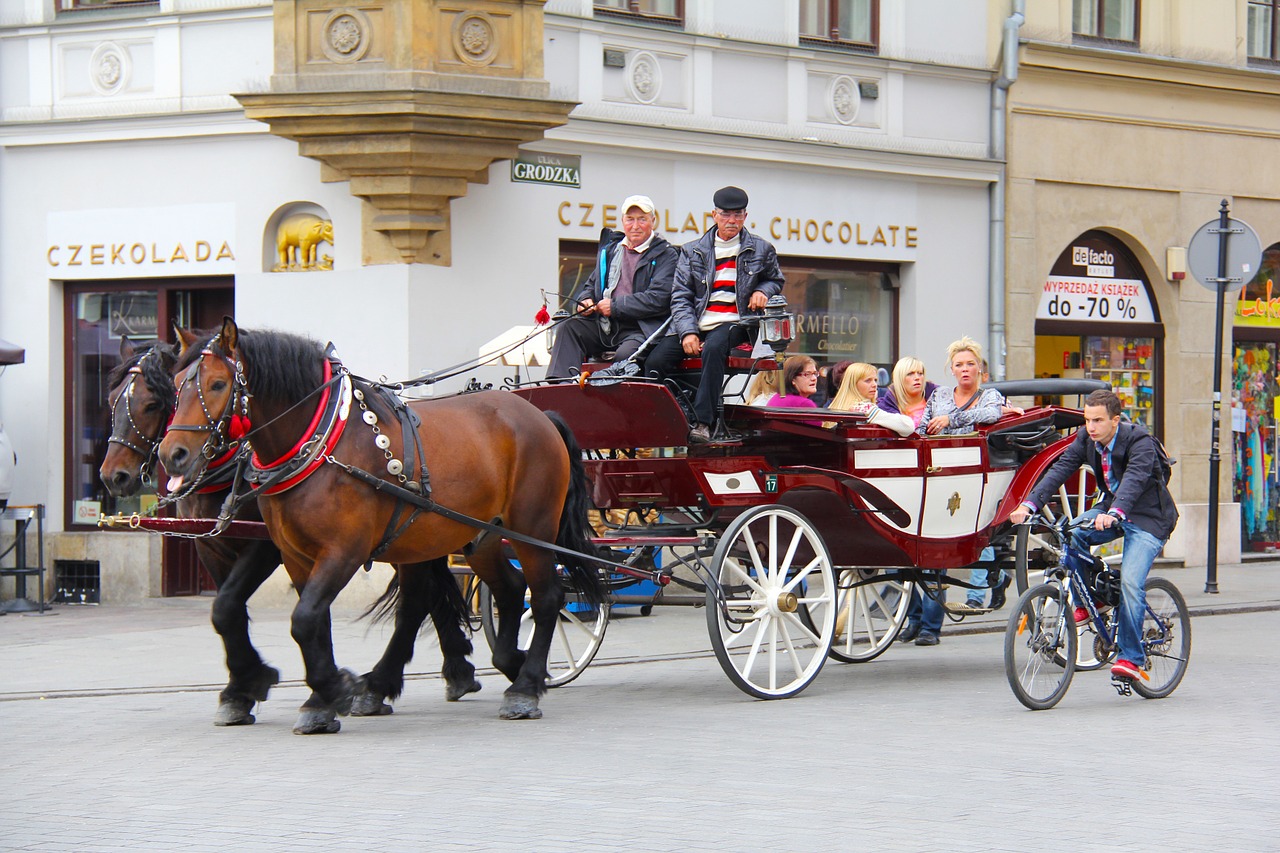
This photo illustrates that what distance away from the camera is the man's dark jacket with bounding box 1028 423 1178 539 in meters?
9.47

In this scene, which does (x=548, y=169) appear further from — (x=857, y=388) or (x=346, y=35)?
(x=857, y=388)

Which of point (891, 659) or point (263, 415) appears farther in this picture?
→ point (891, 659)

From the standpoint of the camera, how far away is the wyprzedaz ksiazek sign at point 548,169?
48.3 feet

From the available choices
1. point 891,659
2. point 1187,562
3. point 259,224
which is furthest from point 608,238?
point 1187,562

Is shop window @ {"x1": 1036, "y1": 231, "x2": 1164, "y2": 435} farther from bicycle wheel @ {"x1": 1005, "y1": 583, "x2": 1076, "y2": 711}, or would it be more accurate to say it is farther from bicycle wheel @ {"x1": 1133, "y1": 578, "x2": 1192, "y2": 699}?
bicycle wheel @ {"x1": 1005, "y1": 583, "x2": 1076, "y2": 711}

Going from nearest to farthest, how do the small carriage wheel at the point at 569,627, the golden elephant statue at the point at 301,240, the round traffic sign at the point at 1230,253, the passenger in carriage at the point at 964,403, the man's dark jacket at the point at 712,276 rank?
the man's dark jacket at the point at 712,276 → the small carriage wheel at the point at 569,627 → the passenger in carriage at the point at 964,403 → the golden elephant statue at the point at 301,240 → the round traffic sign at the point at 1230,253

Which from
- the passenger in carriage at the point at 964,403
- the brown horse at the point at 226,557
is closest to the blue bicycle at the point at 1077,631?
the passenger in carriage at the point at 964,403

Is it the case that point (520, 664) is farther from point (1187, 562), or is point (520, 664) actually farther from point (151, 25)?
point (1187, 562)

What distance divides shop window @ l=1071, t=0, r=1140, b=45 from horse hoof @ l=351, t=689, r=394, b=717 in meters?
12.2

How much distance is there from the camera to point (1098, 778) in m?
7.20

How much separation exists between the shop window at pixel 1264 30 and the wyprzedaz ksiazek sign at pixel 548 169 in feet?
29.8

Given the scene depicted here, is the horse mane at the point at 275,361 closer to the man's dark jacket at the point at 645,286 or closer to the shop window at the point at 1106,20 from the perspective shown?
the man's dark jacket at the point at 645,286

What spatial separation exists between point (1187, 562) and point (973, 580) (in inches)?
244

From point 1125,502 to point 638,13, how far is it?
765cm
